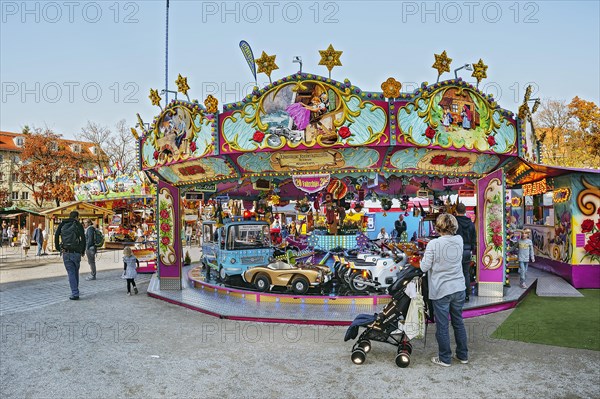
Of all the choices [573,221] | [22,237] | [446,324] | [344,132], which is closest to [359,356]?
[446,324]

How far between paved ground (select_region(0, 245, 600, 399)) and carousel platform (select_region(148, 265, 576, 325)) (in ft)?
0.83

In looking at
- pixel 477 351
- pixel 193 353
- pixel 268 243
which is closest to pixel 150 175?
pixel 268 243

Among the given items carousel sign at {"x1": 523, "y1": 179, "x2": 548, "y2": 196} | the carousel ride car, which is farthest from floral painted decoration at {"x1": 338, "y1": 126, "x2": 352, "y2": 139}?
carousel sign at {"x1": 523, "y1": 179, "x2": 548, "y2": 196}

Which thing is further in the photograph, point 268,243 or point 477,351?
point 268,243

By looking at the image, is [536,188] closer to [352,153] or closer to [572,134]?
[352,153]

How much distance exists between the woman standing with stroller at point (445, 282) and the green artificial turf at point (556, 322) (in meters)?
1.62

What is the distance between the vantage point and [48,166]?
35875 millimetres

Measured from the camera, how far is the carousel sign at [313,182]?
8945mm

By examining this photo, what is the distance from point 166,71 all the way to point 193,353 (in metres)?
7.67

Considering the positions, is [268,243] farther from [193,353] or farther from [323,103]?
[193,353]

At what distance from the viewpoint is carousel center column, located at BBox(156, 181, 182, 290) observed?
412 inches

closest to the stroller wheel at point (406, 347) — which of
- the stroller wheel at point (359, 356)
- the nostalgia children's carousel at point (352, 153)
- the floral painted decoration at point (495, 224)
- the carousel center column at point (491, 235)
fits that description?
the stroller wheel at point (359, 356)

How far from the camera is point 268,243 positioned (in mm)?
10617

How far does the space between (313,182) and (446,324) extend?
4.48 m
